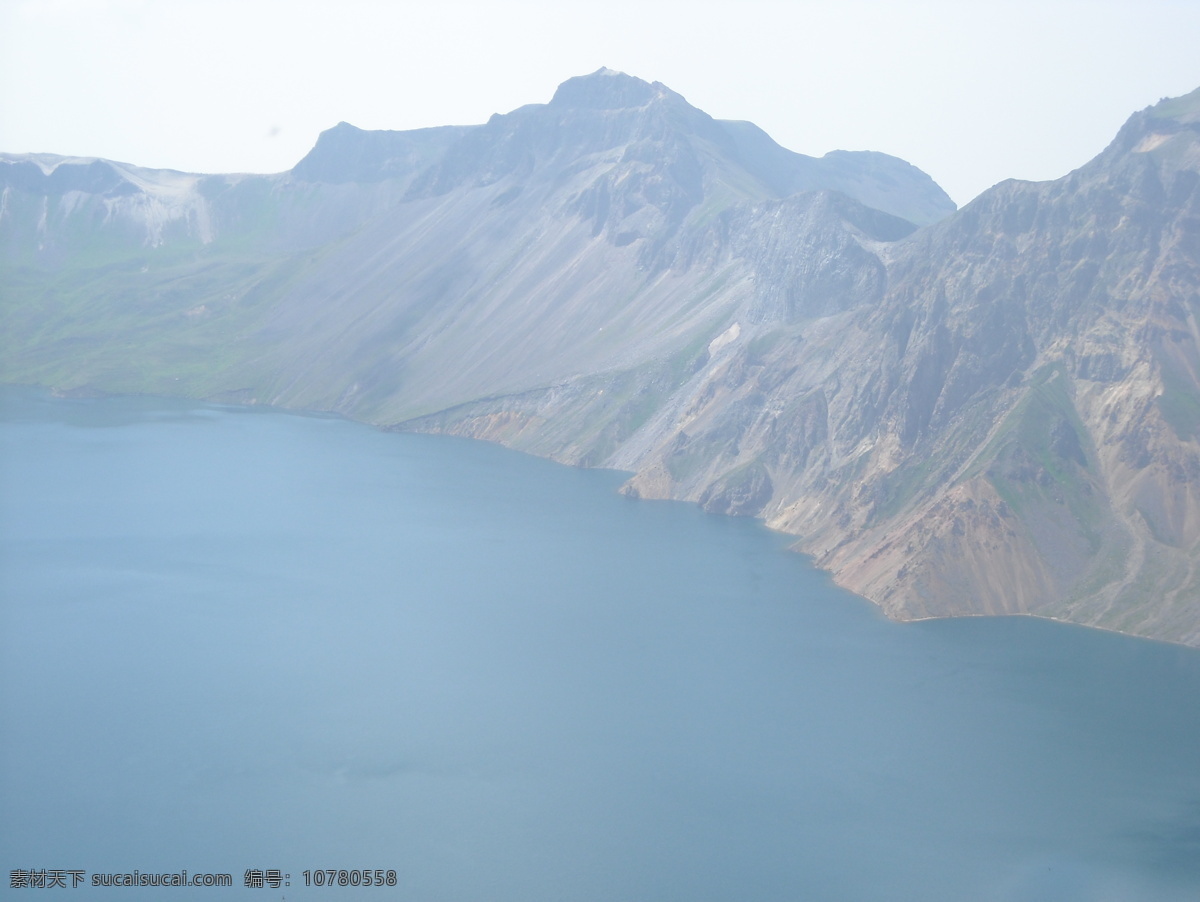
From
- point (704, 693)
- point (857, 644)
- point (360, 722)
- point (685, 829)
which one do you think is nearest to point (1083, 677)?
point (857, 644)

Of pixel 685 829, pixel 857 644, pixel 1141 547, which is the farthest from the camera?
pixel 1141 547

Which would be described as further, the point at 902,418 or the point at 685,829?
the point at 902,418

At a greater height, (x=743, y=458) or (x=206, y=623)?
(x=743, y=458)

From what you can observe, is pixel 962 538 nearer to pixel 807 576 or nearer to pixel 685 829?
pixel 807 576

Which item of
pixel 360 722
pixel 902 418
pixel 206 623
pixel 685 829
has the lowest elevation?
pixel 685 829

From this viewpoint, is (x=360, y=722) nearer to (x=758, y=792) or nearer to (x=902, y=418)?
(x=758, y=792)

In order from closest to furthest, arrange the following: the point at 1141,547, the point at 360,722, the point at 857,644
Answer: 1. the point at 360,722
2. the point at 857,644
3. the point at 1141,547
